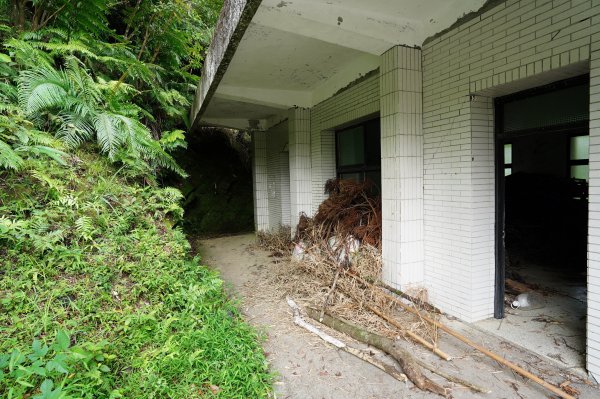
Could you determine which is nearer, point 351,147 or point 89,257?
point 89,257

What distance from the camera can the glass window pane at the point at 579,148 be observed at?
640cm

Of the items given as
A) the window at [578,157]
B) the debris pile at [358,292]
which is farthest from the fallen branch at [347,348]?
the window at [578,157]

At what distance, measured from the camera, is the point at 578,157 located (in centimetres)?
650

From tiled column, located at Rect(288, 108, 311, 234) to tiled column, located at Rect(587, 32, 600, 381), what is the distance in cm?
422

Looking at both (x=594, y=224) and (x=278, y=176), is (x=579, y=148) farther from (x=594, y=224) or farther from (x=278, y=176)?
(x=278, y=176)

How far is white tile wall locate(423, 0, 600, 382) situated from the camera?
6.86 feet

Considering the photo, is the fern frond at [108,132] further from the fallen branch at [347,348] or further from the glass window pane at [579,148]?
the glass window pane at [579,148]

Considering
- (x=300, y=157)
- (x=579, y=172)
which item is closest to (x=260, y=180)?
(x=300, y=157)

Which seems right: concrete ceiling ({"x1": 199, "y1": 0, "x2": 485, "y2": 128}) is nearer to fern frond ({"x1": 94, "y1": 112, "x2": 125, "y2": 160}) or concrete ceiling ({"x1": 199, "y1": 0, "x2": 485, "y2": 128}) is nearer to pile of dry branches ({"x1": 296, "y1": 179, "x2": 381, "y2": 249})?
fern frond ({"x1": 94, "y1": 112, "x2": 125, "y2": 160})

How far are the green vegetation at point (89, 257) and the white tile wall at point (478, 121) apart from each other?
7.30ft

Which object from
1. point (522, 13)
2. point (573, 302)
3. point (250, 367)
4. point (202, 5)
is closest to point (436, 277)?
point (573, 302)

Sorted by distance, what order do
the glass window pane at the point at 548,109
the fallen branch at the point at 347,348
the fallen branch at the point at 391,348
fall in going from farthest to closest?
the glass window pane at the point at 548,109 < the fallen branch at the point at 347,348 < the fallen branch at the point at 391,348

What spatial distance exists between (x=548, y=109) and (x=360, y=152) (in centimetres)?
263

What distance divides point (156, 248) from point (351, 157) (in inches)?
140
